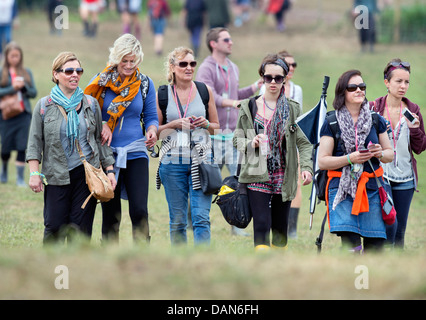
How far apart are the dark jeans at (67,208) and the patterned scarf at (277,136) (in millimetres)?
1699

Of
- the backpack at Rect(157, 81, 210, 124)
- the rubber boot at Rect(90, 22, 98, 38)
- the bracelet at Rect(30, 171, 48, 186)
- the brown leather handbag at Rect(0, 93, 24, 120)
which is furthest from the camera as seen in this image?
the rubber boot at Rect(90, 22, 98, 38)

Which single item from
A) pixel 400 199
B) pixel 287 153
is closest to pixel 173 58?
pixel 287 153

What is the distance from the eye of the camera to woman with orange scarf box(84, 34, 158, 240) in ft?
24.2

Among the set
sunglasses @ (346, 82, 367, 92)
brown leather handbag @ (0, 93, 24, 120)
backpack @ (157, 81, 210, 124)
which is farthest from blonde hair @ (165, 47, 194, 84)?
brown leather handbag @ (0, 93, 24, 120)

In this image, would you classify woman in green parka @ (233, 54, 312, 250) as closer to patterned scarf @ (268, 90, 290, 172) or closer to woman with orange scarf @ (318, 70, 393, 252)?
patterned scarf @ (268, 90, 290, 172)

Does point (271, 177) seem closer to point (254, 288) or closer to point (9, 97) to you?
point (254, 288)

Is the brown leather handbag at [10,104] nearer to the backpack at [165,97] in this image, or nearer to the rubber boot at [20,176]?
the rubber boot at [20,176]

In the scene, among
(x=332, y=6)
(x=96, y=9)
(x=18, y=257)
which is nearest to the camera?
(x=18, y=257)

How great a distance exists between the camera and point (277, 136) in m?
7.38

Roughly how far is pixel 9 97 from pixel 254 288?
27.7 ft

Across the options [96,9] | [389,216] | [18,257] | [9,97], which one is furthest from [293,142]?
[96,9]

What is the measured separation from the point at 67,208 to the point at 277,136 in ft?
6.75
